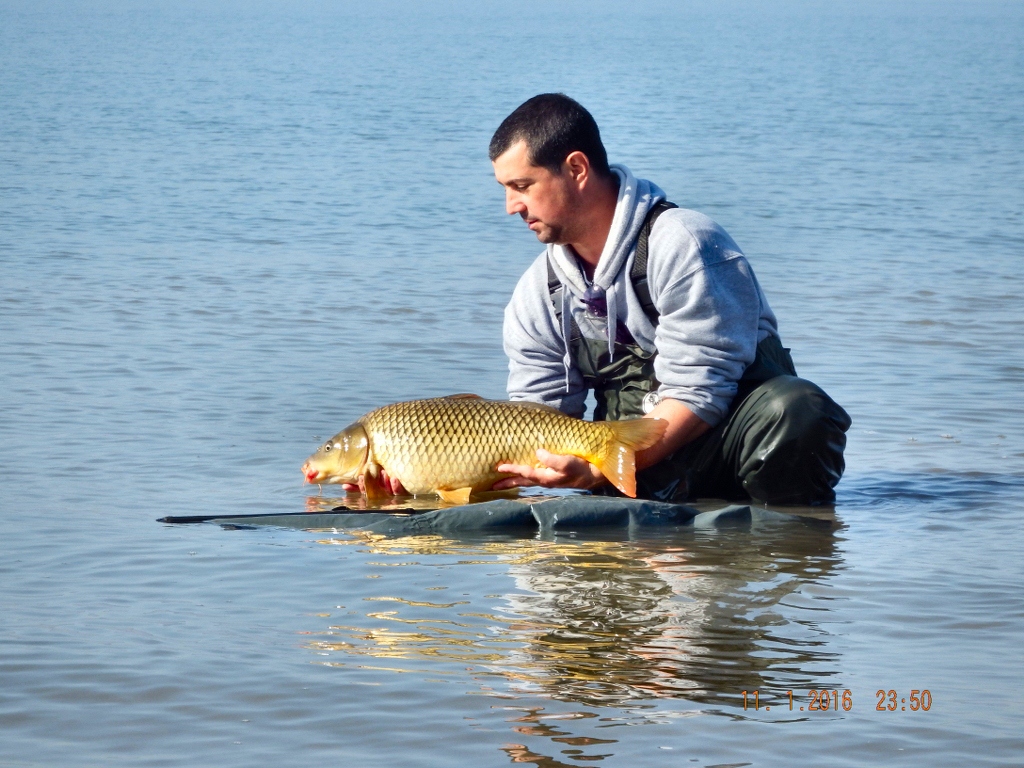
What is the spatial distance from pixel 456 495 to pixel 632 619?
141 centimetres

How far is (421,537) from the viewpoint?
5219 millimetres

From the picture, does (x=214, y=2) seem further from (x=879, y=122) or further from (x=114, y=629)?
(x=114, y=629)

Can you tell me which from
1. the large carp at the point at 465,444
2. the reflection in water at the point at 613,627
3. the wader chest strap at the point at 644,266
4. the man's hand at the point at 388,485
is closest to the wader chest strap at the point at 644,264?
the wader chest strap at the point at 644,266

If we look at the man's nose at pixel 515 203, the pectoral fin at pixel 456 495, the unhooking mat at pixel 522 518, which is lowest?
the unhooking mat at pixel 522 518

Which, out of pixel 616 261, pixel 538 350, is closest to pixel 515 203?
pixel 616 261

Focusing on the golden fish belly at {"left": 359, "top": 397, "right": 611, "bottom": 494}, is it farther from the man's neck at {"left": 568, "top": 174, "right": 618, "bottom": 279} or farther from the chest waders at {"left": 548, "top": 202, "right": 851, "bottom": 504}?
the man's neck at {"left": 568, "top": 174, "right": 618, "bottom": 279}

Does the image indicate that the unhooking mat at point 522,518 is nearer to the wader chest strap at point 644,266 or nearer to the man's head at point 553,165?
the wader chest strap at point 644,266

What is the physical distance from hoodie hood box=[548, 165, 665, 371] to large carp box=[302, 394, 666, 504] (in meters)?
0.47

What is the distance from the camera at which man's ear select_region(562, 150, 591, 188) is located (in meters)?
5.37

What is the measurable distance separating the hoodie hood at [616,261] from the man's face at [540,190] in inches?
6.8

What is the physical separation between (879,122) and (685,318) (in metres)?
26.5

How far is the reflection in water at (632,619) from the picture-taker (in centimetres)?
372

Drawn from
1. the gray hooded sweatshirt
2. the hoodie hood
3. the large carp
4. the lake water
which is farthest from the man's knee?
the hoodie hood

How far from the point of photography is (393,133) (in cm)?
2736
